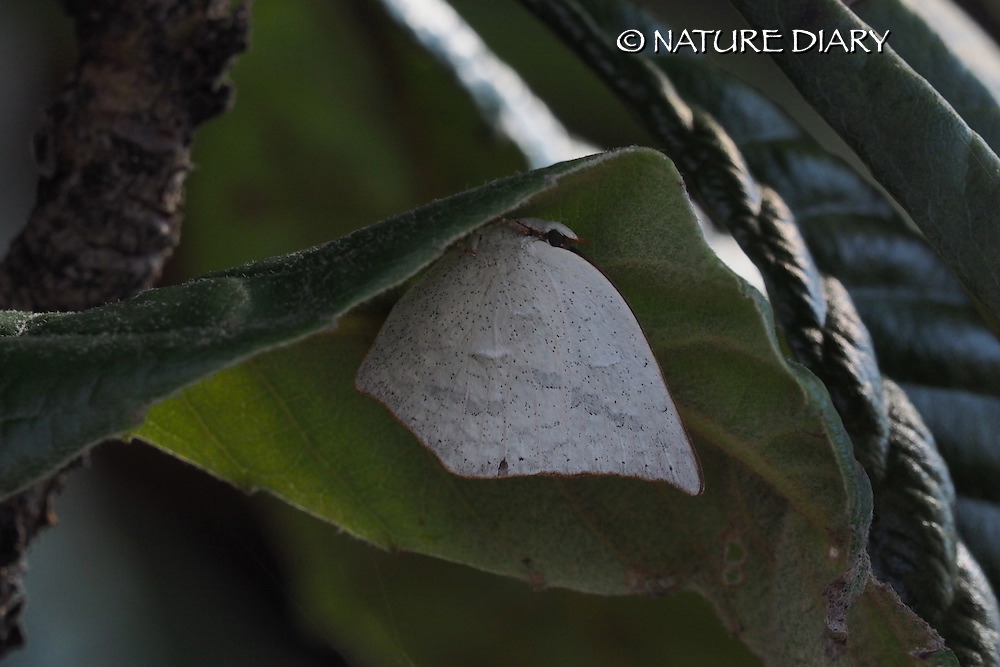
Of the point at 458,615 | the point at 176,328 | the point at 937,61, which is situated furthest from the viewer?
the point at 458,615

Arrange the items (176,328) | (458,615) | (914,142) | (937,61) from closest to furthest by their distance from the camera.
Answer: (176,328)
(914,142)
(937,61)
(458,615)

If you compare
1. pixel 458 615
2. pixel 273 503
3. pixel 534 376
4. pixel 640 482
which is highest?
pixel 534 376

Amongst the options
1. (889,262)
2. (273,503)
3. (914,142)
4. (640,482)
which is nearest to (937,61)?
(889,262)

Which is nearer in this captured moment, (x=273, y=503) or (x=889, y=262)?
(x=889, y=262)

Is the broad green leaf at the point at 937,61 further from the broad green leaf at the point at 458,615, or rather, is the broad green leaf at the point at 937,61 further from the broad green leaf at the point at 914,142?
the broad green leaf at the point at 458,615

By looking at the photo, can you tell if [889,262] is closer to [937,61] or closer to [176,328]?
[937,61]

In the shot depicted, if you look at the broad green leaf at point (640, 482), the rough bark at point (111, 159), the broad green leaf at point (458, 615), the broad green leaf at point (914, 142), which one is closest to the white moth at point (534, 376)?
the broad green leaf at point (640, 482)

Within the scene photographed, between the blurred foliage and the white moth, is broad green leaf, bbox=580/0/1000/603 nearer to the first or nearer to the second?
the white moth

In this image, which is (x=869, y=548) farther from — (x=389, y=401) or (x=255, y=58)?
(x=255, y=58)

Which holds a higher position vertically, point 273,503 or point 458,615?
point 273,503
